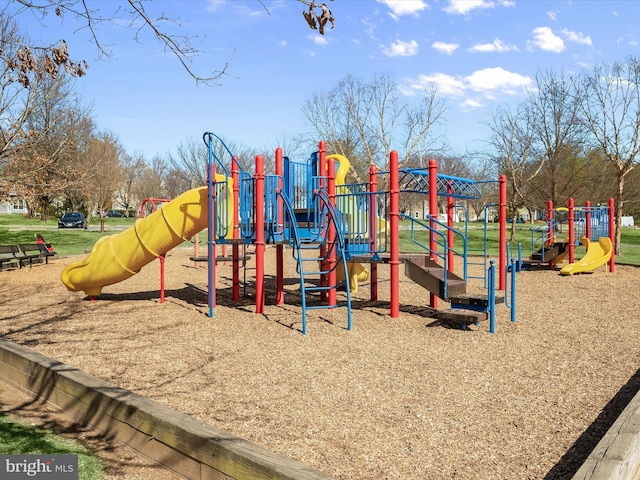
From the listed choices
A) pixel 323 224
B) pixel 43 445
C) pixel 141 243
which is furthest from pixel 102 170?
pixel 43 445

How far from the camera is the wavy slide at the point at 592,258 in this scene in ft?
50.5

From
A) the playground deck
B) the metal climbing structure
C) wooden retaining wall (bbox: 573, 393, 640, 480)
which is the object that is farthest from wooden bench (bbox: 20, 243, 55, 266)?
wooden retaining wall (bbox: 573, 393, 640, 480)

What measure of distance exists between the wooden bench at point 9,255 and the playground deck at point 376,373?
20.1 ft

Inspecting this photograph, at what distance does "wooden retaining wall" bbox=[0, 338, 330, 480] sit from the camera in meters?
3.09

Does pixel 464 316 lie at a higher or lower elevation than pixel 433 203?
lower

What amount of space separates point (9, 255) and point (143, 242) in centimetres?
924

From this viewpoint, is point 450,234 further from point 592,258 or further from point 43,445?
point 43,445

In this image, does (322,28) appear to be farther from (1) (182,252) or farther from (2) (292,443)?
(1) (182,252)

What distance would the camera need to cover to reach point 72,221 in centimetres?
4147

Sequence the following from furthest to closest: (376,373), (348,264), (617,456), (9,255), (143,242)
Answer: (9,255) → (348,264) → (143,242) → (376,373) → (617,456)

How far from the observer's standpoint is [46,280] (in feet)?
46.4

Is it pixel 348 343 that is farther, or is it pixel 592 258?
pixel 592 258

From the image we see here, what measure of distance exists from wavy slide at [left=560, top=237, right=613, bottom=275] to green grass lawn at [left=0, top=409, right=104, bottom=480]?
14185 millimetres

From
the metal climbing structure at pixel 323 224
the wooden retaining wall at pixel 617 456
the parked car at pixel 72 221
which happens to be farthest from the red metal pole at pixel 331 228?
the parked car at pixel 72 221
